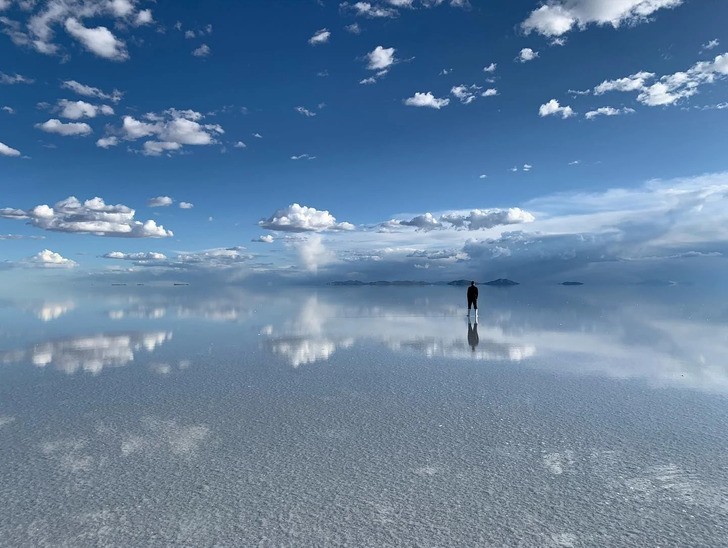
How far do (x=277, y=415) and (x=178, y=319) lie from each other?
72.2ft

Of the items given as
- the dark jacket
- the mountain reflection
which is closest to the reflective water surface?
the mountain reflection

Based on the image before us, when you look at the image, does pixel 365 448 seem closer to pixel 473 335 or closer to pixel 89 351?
pixel 89 351

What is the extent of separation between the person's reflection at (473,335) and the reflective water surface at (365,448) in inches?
92.2

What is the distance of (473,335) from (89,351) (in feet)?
53.2

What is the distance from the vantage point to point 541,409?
415 inches

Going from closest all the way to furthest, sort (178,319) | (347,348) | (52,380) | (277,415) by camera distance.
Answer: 1. (277,415)
2. (52,380)
3. (347,348)
4. (178,319)

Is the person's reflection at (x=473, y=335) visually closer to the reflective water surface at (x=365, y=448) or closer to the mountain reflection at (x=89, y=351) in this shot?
the reflective water surface at (x=365, y=448)

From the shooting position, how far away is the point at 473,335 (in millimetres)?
22000

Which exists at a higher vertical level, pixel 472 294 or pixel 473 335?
→ pixel 472 294

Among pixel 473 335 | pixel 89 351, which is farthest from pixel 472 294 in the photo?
pixel 89 351

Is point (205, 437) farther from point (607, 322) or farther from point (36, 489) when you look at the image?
point (607, 322)

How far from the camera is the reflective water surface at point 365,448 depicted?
19.4ft

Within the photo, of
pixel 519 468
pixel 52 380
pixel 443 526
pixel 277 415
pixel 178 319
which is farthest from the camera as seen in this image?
pixel 178 319

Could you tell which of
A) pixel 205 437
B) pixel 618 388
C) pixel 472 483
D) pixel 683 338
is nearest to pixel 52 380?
pixel 205 437
